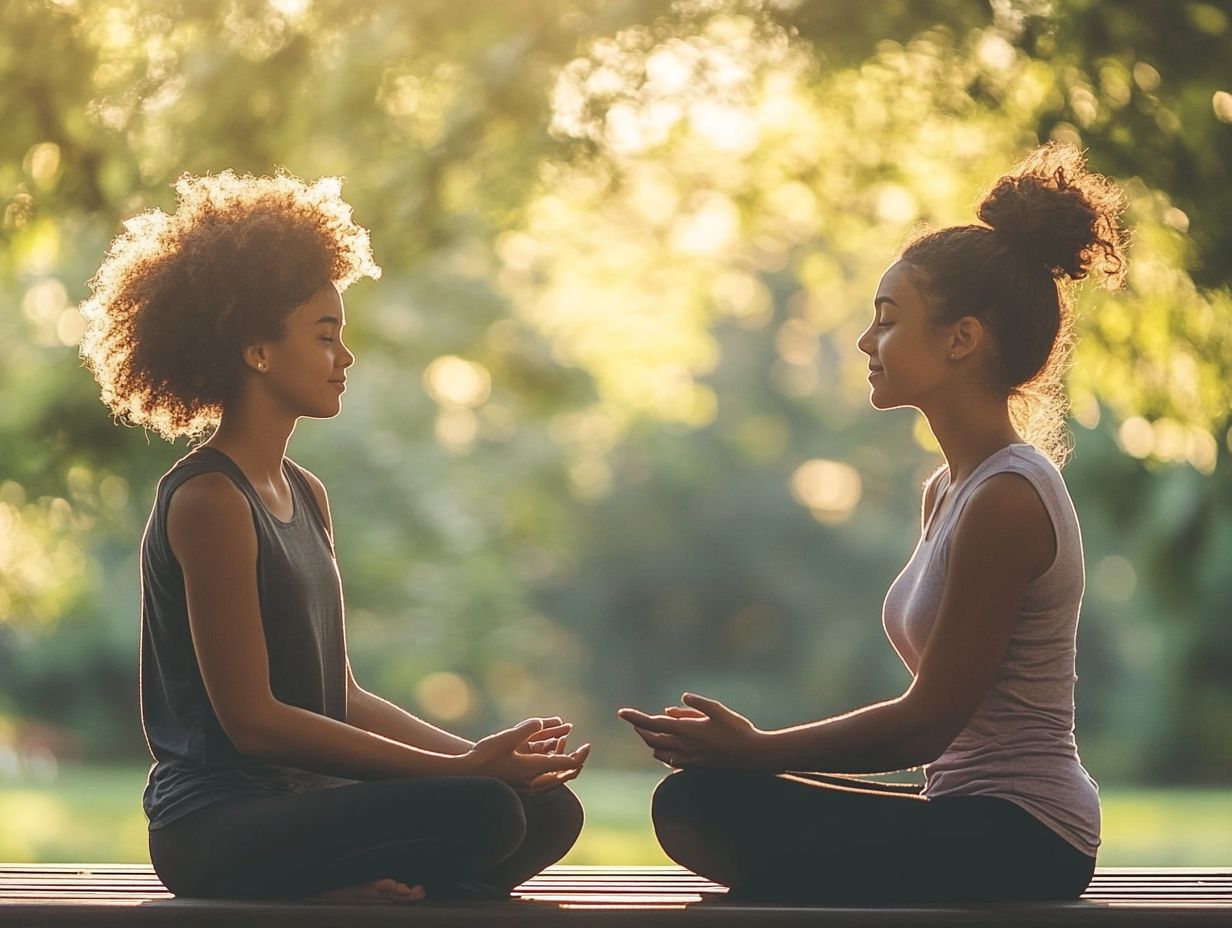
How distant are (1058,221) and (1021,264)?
0.10m

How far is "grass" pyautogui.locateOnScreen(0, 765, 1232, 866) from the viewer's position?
14281 mm

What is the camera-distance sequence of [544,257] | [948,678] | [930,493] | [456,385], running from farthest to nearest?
1. [456,385]
2. [544,257]
3. [930,493]
4. [948,678]

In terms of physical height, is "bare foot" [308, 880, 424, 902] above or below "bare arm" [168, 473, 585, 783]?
below

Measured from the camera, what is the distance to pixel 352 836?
7.73ft

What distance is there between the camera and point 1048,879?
8.00 feet

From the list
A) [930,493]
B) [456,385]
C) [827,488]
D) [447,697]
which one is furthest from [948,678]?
[827,488]

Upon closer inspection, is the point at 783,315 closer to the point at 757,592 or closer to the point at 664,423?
the point at 664,423

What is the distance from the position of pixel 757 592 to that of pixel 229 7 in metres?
21.7

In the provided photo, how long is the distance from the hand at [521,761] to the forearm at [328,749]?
0.11 ft

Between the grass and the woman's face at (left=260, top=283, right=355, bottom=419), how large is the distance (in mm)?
9779

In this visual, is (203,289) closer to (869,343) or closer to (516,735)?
(516,735)

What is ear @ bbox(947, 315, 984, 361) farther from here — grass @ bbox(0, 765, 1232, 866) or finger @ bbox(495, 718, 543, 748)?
grass @ bbox(0, 765, 1232, 866)

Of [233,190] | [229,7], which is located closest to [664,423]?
[229,7]

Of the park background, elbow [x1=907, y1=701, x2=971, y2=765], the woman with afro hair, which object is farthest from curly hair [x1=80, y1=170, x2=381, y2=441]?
the park background
